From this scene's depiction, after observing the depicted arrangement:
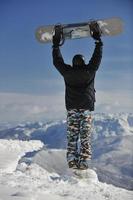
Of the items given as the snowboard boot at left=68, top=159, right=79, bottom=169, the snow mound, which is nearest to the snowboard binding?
the snowboard boot at left=68, top=159, right=79, bottom=169

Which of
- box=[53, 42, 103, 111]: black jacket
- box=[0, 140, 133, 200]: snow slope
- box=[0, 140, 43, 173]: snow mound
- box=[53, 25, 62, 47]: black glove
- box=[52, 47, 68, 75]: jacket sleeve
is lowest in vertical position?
box=[0, 140, 43, 173]: snow mound

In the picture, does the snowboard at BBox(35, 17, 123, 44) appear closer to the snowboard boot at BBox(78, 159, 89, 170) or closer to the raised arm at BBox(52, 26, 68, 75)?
→ the raised arm at BBox(52, 26, 68, 75)

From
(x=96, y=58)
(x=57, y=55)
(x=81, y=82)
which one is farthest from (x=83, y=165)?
(x=57, y=55)

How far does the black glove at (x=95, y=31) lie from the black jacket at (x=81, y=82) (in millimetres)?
149

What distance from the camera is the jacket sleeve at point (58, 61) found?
9.12 metres

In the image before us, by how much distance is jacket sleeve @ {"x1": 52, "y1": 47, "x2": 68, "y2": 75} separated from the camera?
9117 mm

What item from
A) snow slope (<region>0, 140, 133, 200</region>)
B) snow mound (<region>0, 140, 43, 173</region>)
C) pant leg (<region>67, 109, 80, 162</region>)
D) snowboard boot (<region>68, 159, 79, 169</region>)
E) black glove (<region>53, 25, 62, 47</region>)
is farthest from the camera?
snow mound (<region>0, 140, 43, 173</region>)

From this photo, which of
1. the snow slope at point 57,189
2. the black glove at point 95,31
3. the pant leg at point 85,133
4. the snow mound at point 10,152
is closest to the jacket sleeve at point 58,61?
the black glove at point 95,31

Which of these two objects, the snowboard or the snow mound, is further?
the snow mound

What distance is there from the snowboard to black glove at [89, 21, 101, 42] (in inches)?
3.3

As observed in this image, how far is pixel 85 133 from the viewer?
9.12m

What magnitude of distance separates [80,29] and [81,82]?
123cm

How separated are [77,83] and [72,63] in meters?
0.41

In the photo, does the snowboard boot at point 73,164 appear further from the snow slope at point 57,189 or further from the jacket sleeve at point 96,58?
the jacket sleeve at point 96,58
